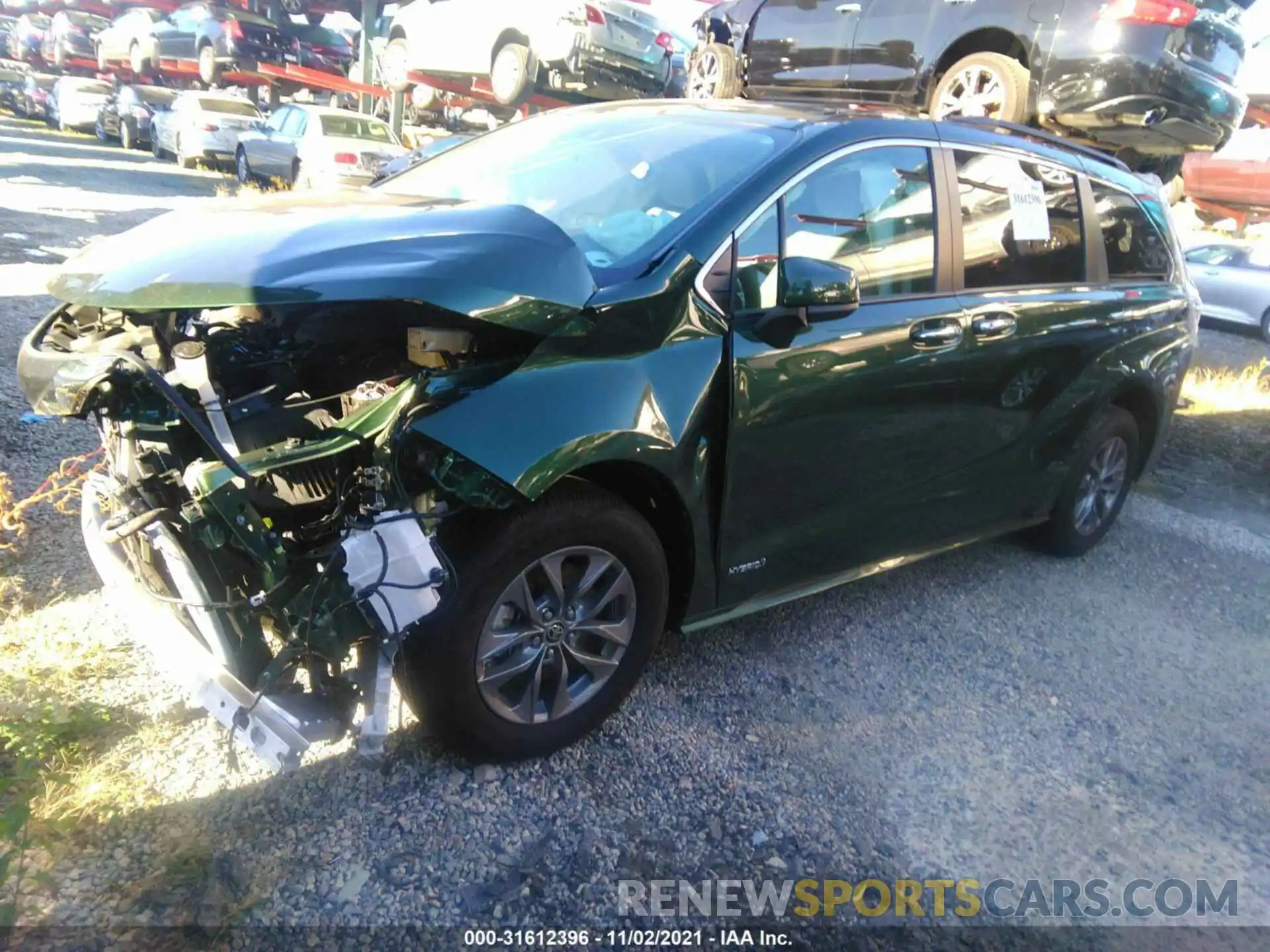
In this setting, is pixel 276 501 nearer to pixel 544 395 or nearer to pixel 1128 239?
pixel 544 395

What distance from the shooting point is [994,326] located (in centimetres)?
352

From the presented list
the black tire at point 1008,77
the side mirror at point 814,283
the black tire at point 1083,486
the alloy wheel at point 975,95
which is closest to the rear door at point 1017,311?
the black tire at point 1083,486

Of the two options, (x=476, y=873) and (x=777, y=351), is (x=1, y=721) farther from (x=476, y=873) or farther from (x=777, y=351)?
(x=777, y=351)

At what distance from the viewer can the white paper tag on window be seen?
3.70 meters

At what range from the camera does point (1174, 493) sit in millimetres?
6250

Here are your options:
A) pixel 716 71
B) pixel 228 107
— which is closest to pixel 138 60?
pixel 228 107

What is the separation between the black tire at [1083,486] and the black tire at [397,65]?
13993 millimetres

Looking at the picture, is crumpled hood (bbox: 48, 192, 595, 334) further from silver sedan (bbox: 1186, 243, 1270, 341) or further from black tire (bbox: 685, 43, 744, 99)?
silver sedan (bbox: 1186, 243, 1270, 341)

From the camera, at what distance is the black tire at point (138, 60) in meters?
23.3

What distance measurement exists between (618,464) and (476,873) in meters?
1.13

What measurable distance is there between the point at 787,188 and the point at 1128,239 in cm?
236

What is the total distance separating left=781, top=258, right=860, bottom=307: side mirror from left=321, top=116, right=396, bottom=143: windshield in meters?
11.7

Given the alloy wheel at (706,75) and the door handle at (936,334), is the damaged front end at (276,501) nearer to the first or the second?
the door handle at (936,334)

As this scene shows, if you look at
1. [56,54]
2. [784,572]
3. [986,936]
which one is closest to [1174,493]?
[784,572]
